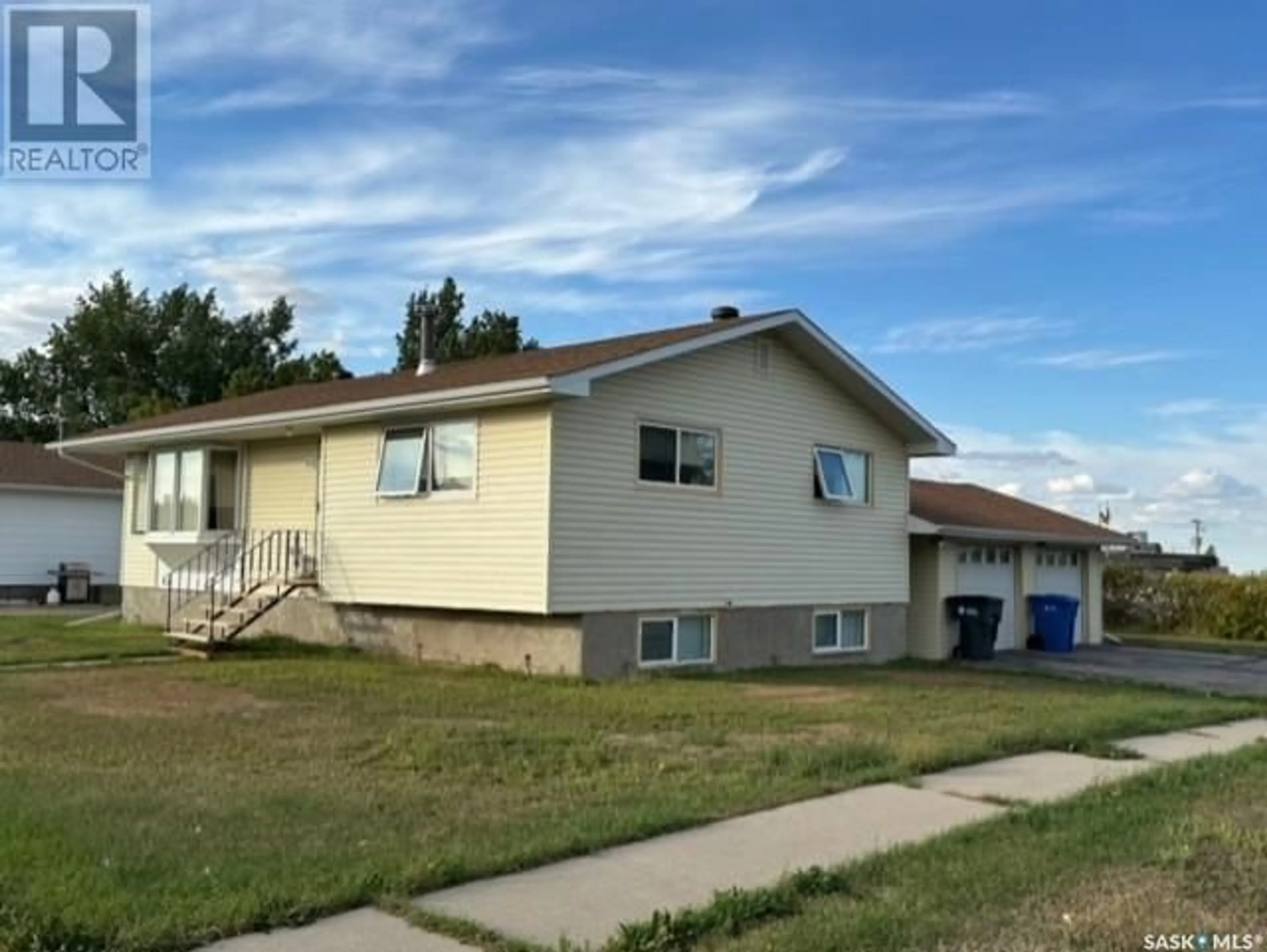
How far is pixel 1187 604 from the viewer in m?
31.4

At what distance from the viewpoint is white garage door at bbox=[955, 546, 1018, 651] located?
21.3 m

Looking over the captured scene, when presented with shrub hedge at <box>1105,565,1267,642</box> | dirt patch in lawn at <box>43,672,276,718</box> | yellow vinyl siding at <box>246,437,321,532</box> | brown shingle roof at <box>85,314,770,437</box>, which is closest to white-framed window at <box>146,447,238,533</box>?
yellow vinyl siding at <box>246,437,321,532</box>

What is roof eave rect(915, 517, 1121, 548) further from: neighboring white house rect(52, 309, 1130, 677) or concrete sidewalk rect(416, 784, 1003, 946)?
concrete sidewalk rect(416, 784, 1003, 946)

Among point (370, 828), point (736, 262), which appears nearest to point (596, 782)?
point (370, 828)

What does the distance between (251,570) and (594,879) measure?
14.4 m

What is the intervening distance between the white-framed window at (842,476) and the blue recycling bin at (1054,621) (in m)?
5.82

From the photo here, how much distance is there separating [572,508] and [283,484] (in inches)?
263

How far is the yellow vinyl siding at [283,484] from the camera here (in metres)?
18.0

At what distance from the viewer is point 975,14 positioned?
528 inches

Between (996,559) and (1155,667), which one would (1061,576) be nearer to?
(996,559)

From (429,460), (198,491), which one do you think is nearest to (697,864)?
(429,460)

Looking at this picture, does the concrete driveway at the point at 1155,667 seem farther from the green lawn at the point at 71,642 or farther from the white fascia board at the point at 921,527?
the green lawn at the point at 71,642

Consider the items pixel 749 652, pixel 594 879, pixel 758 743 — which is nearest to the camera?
pixel 594 879

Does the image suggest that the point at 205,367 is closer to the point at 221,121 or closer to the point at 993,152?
the point at 221,121
